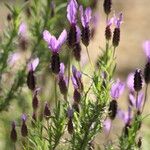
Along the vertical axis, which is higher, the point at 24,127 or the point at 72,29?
the point at 72,29

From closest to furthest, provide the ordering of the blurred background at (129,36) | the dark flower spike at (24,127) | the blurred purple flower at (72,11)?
the blurred purple flower at (72,11) < the dark flower spike at (24,127) < the blurred background at (129,36)

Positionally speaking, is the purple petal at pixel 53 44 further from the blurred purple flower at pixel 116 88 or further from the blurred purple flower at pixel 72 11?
the blurred purple flower at pixel 116 88

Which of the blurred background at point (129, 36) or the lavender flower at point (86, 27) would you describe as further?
the blurred background at point (129, 36)

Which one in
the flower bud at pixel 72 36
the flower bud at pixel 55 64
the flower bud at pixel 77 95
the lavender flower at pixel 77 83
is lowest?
the flower bud at pixel 77 95

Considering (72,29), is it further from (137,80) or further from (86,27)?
(137,80)

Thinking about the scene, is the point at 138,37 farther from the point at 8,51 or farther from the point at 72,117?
the point at 72,117

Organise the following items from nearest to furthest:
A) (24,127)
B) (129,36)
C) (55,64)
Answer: (55,64) < (24,127) < (129,36)

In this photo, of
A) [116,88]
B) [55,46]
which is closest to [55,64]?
[55,46]

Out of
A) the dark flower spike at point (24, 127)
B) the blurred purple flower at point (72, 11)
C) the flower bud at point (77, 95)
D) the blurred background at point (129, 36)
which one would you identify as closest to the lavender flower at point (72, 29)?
the blurred purple flower at point (72, 11)

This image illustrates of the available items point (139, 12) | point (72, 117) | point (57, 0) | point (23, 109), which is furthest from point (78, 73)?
point (139, 12)

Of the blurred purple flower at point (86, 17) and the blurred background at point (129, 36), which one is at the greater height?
the blurred background at point (129, 36)

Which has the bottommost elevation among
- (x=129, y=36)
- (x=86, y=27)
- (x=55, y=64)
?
(x=55, y=64)
